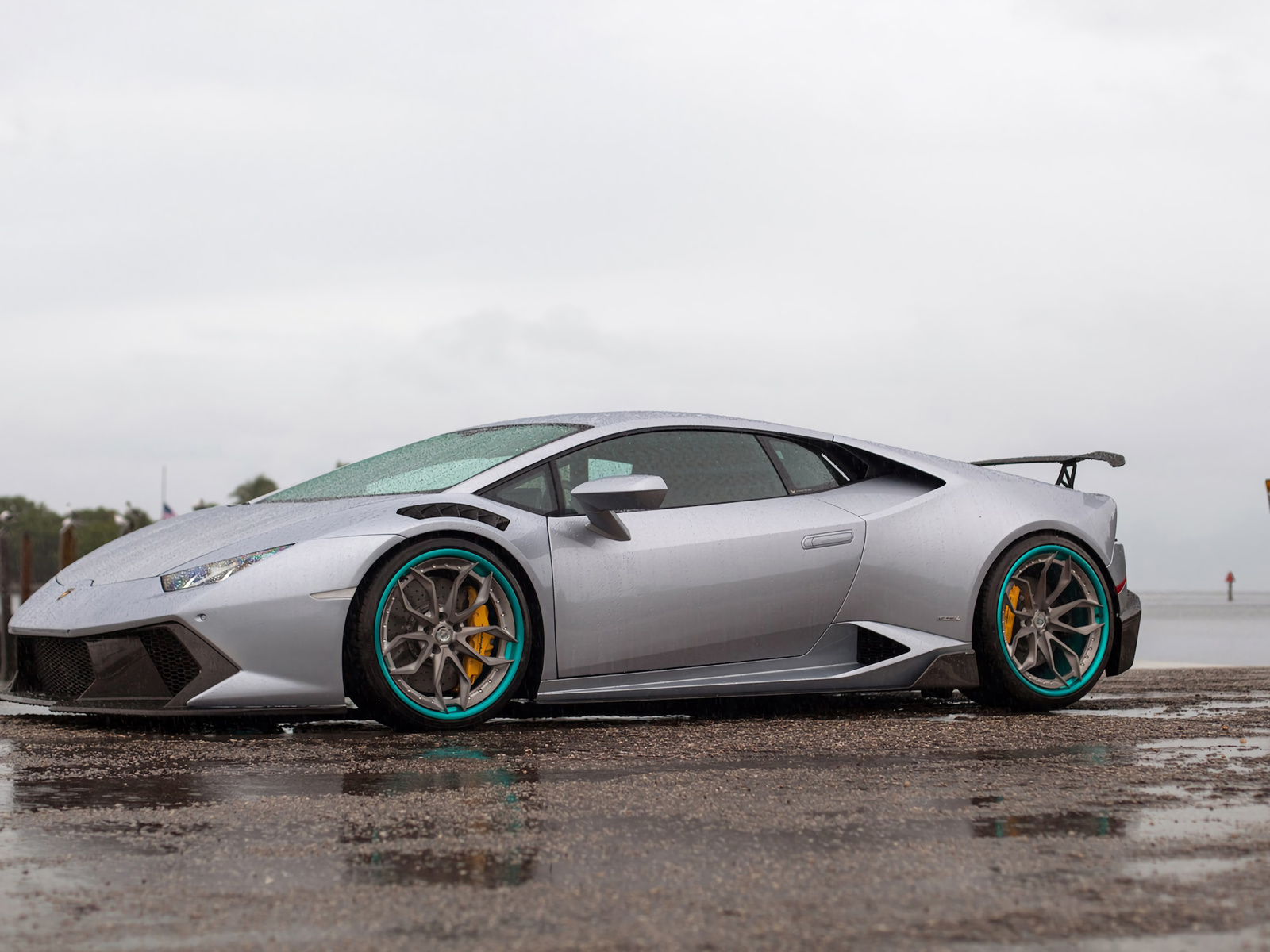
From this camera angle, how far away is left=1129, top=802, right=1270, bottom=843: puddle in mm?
3436

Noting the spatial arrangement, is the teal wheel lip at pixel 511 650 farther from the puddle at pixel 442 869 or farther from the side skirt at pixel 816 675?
the puddle at pixel 442 869

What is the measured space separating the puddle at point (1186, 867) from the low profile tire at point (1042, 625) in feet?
Result: 11.2

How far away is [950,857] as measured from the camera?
3.20 m

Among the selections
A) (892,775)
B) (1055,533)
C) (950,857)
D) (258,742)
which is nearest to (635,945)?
(950,857)

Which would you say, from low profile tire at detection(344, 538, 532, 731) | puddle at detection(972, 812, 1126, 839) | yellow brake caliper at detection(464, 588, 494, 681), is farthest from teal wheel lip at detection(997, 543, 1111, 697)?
puddle at detection(972, 812, 1126, 839)

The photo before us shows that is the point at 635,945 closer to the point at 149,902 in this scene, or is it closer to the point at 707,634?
the point at 149,902

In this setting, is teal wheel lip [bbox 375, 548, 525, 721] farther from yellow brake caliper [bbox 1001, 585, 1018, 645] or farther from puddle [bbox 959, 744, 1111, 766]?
yellow brake caliper [bbox 1001, 585, 1018, 645]

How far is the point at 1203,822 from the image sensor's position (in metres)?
3.60

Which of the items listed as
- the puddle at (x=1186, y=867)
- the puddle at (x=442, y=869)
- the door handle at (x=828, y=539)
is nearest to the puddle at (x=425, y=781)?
the puddle at (x=442, y=869)

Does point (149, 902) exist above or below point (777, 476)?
below

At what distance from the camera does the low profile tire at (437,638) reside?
5496 mm

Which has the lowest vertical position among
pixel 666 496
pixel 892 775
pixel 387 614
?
pixel 892 775

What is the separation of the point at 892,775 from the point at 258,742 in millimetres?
2255

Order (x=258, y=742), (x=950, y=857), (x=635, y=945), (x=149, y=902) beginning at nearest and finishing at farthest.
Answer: (x=635, y=945) < (x=149, y=902) < (x=950, y=857) < (x=258, y=742)
